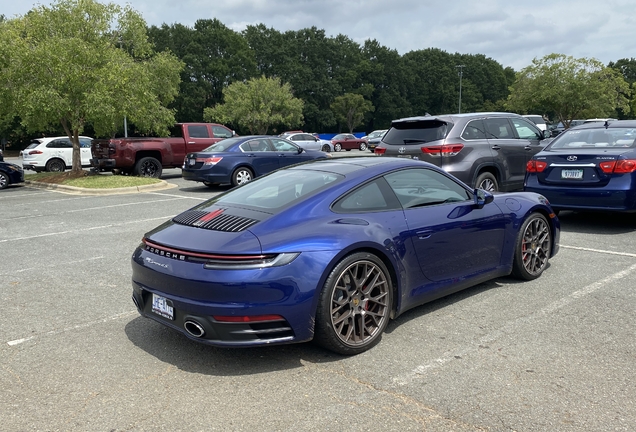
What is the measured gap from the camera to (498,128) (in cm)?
1088

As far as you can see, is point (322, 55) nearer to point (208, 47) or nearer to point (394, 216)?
point (208, 47)

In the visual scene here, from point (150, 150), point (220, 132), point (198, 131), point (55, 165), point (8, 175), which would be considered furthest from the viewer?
point (55, 165)

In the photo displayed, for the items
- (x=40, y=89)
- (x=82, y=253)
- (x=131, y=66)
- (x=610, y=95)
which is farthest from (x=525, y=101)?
(x=82, y=253)

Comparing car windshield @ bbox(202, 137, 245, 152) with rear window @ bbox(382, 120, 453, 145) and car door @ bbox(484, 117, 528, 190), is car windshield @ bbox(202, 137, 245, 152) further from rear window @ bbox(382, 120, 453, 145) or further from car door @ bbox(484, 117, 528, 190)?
car door @ bbox(484, 117, 528, 190)

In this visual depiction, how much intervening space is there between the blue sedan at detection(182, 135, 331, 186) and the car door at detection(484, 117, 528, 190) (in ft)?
18.3

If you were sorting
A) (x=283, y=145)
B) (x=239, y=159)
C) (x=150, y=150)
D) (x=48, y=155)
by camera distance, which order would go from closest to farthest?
(x=239, y=159), (x=283, y=145), (x=150, y=150), (x=48, y=155)

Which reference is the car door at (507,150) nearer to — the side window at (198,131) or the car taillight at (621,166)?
the car taillight at (621,166)

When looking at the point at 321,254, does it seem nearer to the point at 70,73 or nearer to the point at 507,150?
the point at 507,150

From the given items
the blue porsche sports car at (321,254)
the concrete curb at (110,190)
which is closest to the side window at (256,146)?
the concrete curb at (110,190)

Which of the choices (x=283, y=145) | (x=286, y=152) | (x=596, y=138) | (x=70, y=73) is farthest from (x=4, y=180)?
(x=596, y=138)

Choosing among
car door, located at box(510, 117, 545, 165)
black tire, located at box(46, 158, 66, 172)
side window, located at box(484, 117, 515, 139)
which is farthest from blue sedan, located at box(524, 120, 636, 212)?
black tire, located at box(46, 158, 66, 172)

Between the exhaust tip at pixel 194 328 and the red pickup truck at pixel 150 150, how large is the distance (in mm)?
15379

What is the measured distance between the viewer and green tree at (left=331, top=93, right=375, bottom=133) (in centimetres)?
7744

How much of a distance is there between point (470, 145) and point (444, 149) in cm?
59
